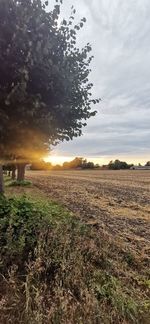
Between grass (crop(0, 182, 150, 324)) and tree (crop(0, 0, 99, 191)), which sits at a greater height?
tree (crop(0, 0, 99, 191))

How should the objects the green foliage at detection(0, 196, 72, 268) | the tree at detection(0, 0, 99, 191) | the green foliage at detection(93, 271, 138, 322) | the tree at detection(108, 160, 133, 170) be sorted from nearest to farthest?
1. the green foliage at detection(93, 271, 138, 322)
2. the green foliage at detection(0, 196, 72, 268)
3. the tree at detection(0, 0, 99, 191)
4. the tree at detection(108, 160, 133, 170)

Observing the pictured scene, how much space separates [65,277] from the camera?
5641 millimetres

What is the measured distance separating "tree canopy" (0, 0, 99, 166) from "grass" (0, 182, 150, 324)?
10.3 feet

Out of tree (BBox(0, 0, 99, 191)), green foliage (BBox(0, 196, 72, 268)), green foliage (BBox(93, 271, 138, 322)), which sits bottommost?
green foliage (BBox(93, 271, 138, 322))

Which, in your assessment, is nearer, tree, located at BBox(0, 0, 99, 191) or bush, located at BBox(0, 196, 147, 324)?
bush, located at BBox(0, 196, 147, 324)

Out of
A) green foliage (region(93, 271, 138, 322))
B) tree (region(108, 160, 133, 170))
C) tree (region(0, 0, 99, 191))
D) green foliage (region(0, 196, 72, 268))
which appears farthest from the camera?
tree (region(108, 160, 133, 170))

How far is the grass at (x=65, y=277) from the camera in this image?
15.5 feet

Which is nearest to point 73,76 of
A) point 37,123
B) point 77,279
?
point 37,123

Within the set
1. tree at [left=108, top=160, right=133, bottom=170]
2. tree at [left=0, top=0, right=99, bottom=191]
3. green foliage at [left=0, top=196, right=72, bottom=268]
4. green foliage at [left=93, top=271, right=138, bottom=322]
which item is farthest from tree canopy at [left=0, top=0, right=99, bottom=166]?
tree at [left=108, top=160, right=133, bottom=170]

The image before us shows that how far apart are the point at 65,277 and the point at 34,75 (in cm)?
636

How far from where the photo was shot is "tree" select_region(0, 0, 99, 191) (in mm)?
9453

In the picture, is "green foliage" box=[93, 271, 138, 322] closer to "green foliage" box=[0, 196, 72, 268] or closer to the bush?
the bush

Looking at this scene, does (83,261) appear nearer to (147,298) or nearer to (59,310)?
(147,298)

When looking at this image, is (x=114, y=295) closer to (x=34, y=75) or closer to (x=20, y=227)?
(x=20, y=227)
